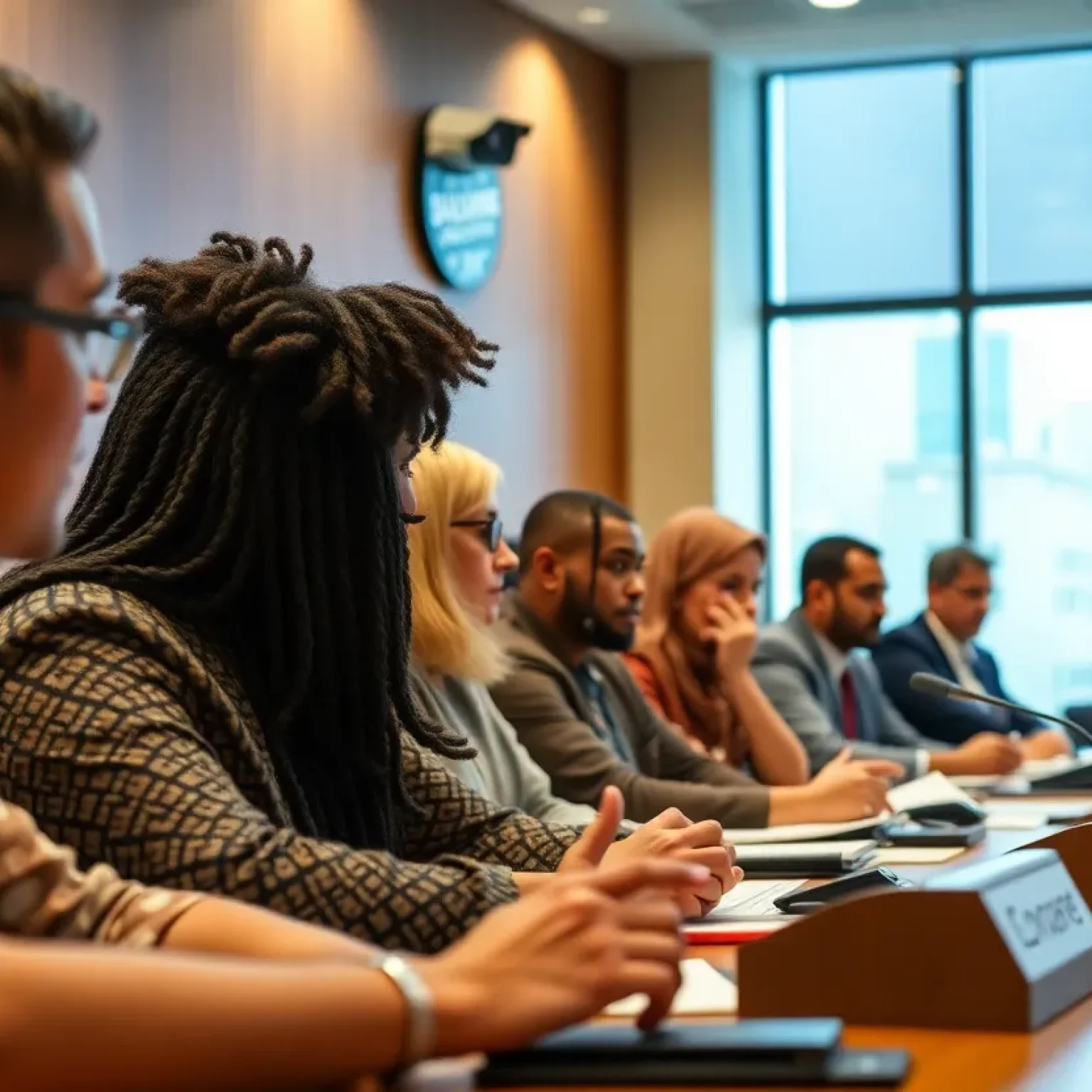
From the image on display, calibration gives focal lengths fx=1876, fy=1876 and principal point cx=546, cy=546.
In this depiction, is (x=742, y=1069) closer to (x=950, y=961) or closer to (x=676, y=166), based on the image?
(x=950, y=961)

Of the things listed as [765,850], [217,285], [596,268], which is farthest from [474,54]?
[217,285]

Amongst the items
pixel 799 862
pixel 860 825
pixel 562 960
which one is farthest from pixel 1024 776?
pixel 562 960

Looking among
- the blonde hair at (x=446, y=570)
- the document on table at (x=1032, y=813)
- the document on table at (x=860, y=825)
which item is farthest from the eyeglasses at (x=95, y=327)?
the document on table at (x=1032, y=813)

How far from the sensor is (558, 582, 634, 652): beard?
3.83m

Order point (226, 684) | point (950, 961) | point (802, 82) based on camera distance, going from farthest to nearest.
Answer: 1. point (802, 82)
2. point (226, 684)
3. point (950, 961)

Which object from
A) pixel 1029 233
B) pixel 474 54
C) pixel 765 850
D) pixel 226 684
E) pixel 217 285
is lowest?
pixel 765 850

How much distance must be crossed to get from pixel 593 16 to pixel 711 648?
13.0 feet

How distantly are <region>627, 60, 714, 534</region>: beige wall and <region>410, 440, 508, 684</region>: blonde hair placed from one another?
523cm

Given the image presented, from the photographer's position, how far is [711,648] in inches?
184

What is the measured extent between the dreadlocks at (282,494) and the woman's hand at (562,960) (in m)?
0.62

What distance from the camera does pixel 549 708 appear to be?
3514mm

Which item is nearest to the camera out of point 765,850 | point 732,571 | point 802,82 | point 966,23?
point 765,850

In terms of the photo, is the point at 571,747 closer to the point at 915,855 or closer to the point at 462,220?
the point at 915,855

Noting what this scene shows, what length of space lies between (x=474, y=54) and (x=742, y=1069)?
639 centimetres
